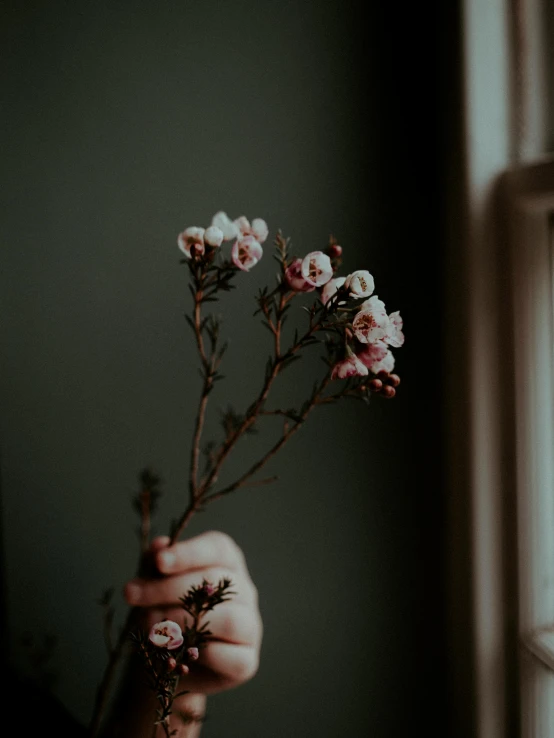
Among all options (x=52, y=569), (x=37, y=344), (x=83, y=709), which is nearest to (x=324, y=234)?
(x=37, y=344)

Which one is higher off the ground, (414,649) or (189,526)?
(189,526)

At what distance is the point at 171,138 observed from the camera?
4.02 ft

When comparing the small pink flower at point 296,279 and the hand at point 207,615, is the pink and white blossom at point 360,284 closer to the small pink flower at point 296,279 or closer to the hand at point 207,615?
the small pink flower at point 296,279

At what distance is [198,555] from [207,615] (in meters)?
0.08

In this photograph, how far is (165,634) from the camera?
0.76m

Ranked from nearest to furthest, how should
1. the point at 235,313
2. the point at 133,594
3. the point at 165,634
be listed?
1. the point at 165,634
2. the point at 133,594
3. the point at 235,313

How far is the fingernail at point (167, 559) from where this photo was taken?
2.86 feet

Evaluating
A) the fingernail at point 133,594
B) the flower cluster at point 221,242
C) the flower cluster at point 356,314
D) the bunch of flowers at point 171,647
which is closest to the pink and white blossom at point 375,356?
the flower cluster at point 356,314

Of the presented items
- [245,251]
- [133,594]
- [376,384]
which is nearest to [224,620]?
[133,594]

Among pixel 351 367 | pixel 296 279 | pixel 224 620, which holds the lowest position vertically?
pixel 224 620

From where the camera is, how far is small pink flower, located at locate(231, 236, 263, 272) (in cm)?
83

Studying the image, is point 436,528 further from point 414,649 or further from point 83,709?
point 83,709

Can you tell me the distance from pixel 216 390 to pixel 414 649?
667mm

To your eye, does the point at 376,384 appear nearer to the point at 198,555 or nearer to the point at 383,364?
the point at 383,364
